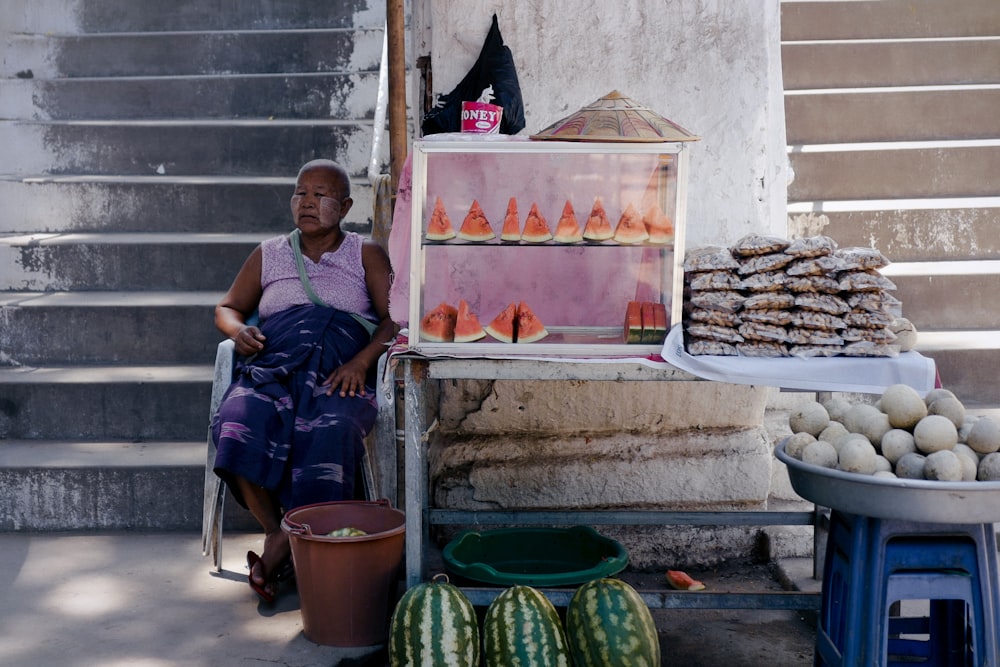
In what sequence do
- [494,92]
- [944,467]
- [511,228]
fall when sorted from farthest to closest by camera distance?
[494,92] → [511,228] → [944,467]

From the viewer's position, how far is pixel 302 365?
4.32 metres

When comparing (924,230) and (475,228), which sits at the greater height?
(924,230)

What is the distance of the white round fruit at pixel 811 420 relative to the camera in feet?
10.4

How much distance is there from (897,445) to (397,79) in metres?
2.83

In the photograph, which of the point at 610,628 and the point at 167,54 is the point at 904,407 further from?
the point at 167,54

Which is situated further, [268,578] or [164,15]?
[164,15]

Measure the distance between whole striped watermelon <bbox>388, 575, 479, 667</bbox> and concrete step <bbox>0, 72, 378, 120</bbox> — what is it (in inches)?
183

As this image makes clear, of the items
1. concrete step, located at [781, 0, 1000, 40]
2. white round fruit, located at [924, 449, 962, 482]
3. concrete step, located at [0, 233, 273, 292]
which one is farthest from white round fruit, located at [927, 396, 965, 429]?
concrete step, located at [781, 0, 1000, 40]

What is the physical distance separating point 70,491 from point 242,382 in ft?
3.85

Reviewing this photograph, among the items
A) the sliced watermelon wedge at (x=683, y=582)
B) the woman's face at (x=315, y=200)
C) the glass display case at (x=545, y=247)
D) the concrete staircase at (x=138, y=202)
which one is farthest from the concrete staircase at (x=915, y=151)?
the concrete staircase at (x=138, y=202)

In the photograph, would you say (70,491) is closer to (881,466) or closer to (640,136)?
(640,136)

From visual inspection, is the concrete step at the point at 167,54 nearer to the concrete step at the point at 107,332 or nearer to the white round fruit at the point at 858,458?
the concrete step at the point at 107,332

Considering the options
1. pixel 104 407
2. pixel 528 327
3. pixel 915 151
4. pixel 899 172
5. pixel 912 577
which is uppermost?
pixel 915 151

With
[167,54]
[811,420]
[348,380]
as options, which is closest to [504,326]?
[348,380]
